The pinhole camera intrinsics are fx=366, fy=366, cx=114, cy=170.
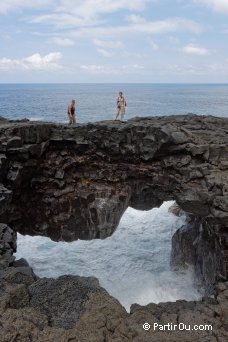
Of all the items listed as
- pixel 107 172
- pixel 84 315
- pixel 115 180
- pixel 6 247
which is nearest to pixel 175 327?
pixel 84 315

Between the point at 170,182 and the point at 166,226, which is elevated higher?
the point at 170,182

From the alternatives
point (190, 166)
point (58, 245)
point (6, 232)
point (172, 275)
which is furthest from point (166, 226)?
point (6, 232)

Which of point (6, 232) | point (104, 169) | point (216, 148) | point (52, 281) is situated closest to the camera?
point (52, 281)

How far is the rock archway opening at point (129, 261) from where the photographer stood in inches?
730

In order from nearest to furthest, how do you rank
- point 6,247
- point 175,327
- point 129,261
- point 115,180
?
1. point 175,327
2. point 6,247
3. point 115,180
4. point 129,261

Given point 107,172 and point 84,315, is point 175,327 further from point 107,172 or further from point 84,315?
point 107,172

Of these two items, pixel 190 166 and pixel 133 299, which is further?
pixel 133 299

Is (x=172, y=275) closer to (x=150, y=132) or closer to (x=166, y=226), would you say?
(x=166, y=226)

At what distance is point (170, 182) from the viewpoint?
17078mm

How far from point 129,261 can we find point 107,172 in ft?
20.6

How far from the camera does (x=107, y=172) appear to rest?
18.2 meters

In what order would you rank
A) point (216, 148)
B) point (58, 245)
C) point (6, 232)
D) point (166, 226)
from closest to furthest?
point (6, 232), point (216, 148), point (58, 245), point (166, 226)

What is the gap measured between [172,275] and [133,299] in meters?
3.08

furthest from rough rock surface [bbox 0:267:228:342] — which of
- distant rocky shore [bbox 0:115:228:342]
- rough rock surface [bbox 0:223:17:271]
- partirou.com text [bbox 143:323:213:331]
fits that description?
distant rocky shore [bbox 0:115:228:342]
